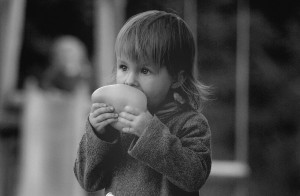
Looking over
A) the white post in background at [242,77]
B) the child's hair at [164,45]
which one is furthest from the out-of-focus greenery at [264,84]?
the child's hair at [164,45]

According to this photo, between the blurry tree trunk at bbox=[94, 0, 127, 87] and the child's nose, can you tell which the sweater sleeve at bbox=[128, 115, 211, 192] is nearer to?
the child's nose

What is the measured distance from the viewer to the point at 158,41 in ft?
1.34

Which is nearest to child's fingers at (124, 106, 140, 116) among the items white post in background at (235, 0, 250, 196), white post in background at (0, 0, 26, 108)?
white post in background at (235, 0, 250, 196)

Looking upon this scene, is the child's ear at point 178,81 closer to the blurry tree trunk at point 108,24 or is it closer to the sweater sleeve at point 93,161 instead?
the sweater sleeve at point 93,161

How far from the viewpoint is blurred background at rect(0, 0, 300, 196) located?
2.40m

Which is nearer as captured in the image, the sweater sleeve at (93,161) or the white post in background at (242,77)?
the sweater sleeve at (93,161)

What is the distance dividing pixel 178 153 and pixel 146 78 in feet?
0.15

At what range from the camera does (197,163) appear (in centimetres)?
40

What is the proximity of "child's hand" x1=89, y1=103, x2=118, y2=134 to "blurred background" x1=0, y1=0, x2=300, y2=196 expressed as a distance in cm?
150

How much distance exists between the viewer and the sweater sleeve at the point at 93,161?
401mm

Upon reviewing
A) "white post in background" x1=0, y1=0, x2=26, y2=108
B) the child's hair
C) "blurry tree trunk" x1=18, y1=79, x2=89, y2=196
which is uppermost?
"white post in background" x1=0, y1=0, x2=26, y2=108

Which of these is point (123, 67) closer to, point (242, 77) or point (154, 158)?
point (154, 158)

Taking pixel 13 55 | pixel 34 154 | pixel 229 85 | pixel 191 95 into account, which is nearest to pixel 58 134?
pixel 34 154

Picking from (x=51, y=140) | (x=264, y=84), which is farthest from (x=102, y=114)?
(x=264, y=84)
